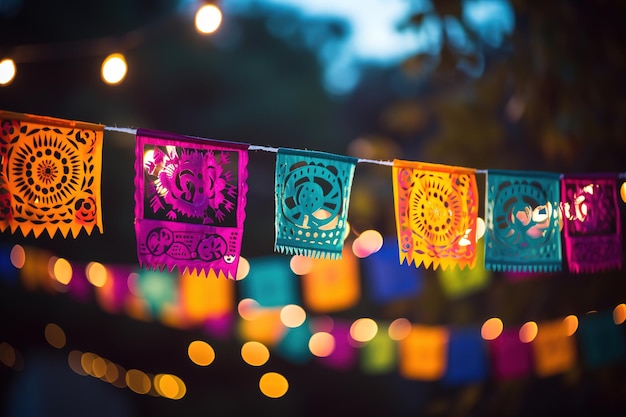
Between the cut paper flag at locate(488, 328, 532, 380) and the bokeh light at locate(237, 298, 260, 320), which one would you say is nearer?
the cut paper flag at locate(488, 328, 532, 380)

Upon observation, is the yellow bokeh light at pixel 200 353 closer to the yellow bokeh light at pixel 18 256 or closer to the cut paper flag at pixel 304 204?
the yellow bokeh light at pixel 18 256

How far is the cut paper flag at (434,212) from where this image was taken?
2.34m

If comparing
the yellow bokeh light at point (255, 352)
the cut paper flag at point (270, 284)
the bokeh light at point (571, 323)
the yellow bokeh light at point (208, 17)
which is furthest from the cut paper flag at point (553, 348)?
the yellow bokeh light at point (208, 17)

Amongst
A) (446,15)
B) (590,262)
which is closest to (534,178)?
(590,262)

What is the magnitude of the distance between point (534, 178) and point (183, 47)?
131 inches

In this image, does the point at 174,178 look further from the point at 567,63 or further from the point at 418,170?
the point at 567,63

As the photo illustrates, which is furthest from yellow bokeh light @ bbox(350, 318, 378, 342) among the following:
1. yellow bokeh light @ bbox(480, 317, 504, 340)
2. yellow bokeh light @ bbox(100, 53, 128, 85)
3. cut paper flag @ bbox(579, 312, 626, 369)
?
yellow bokeh light @ bbox(100, 53, 128, 85)

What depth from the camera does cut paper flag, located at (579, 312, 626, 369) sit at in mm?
3869

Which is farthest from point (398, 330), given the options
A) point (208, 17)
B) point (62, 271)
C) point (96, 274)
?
point (208, 17)

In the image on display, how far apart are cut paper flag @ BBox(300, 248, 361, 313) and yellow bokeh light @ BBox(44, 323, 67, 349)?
2199 mm

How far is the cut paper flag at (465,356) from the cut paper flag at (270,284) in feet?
3.47

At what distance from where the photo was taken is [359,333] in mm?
4055

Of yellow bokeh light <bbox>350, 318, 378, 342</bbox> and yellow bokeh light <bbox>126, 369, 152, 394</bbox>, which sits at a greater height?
yellow bokeh light <bbox>350, 318, 378, 342</bbox>

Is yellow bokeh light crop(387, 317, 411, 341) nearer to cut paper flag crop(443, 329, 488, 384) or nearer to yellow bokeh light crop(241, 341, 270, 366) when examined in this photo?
cut paper flag crop(443, 329, 488, 384)
